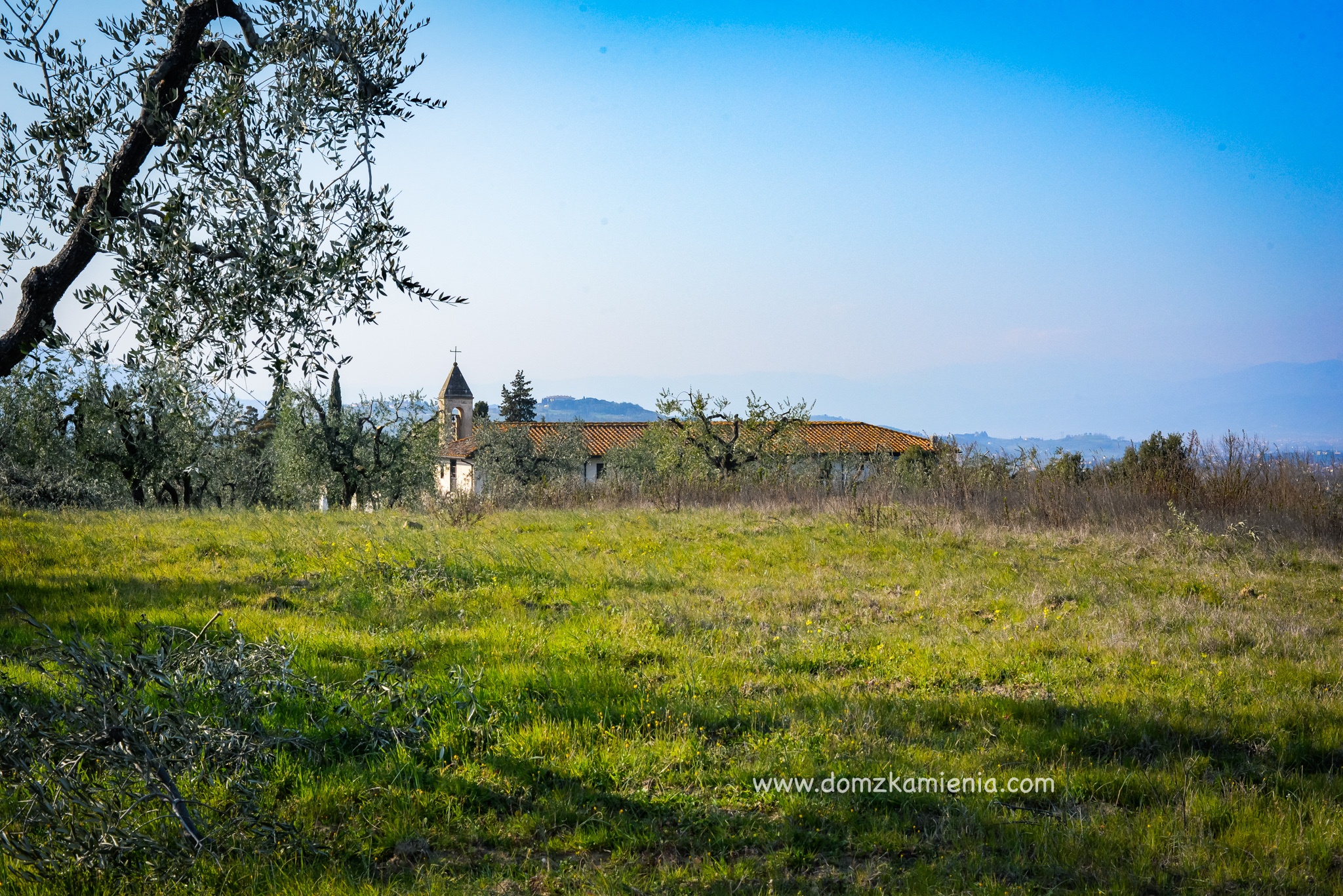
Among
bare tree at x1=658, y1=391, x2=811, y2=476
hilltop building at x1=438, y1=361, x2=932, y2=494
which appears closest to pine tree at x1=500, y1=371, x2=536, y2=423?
hilltop building at x1=438, y1=361, x2=932, y2=494

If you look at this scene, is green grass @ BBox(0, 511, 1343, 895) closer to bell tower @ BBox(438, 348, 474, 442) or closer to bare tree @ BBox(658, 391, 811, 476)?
bare tree @ BBox(658, 391, 811, 476)

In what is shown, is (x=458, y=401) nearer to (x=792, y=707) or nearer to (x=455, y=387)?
(x=455, y=387)

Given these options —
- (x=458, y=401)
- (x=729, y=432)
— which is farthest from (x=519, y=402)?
(x=729, y=432)

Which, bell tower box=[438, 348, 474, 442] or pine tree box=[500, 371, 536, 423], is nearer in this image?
bell tower box=[438, 348, 474, 442]

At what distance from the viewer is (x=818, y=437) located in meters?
65.9

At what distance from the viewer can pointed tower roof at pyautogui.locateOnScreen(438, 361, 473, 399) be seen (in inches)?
2586

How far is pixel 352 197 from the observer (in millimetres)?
5141

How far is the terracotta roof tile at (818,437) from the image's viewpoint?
6103cm

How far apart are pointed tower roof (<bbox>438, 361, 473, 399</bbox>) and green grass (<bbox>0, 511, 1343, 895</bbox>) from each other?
178 ft

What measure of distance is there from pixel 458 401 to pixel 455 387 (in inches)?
50.9

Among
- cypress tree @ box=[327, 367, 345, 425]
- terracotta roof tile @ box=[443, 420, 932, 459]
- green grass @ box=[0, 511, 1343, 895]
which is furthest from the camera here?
terracotta roof tile @ box=[443, 420, 932, 459]

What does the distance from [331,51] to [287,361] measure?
2.23 meters

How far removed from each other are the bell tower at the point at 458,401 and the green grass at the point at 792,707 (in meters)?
54.4

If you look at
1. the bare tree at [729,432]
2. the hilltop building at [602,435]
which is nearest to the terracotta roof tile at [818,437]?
the hilltop building at [602,435]
